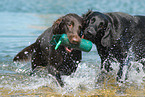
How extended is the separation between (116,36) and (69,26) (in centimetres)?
93

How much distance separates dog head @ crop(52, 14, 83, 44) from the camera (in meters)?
4.50

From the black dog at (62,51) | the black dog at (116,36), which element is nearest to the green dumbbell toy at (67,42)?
the black dog at (62,51)

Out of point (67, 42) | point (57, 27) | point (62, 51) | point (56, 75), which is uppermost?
point (57, 27)

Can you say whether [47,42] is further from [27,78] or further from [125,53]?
[125,53]

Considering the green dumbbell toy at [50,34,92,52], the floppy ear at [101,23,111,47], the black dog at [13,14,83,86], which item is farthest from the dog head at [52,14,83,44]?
the floppy ear at [101,23,111,47]

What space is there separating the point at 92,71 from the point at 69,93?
129cm

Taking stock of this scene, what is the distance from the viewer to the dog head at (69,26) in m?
4.50

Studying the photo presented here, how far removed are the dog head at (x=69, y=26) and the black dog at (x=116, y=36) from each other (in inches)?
6.1

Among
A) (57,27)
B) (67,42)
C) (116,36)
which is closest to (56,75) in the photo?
(67,42)

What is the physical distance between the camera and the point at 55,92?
4609 millimetres

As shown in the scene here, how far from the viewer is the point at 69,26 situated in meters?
4.60

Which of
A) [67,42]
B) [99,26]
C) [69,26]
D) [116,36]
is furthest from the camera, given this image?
A: [116,36]

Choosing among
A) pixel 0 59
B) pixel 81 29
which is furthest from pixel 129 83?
pixel 0 59

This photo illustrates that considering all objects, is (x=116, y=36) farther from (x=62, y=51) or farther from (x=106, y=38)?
(x=62, y=51)
